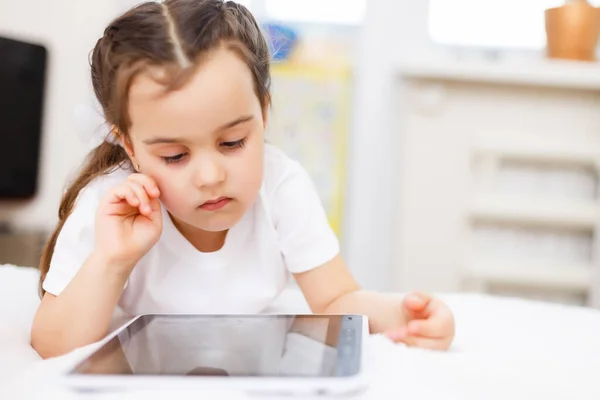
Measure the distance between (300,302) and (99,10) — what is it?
1.60m

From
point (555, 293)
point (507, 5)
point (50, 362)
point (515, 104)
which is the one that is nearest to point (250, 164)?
point (50, 362)

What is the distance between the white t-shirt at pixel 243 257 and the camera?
0.89 meters

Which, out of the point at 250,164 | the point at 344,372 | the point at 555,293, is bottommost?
the point at 555,293

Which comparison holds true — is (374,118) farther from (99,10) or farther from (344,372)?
(344,372)

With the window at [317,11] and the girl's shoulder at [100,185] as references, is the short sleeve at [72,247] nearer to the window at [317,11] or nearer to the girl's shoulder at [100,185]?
the girl's shoulder at [100,185]

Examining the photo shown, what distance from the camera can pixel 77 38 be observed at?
224 cm

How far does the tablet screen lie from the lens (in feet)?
1.56

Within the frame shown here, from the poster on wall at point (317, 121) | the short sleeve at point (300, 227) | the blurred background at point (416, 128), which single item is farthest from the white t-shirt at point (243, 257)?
the poster on wall at point (317, 121)

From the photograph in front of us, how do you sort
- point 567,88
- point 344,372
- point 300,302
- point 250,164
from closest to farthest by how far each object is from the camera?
point 344,372, point 250,164, point 300,302, point 567,88

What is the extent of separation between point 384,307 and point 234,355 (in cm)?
31

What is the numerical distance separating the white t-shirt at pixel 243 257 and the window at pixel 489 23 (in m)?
1.33

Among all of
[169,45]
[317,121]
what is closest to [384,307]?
[169,45]

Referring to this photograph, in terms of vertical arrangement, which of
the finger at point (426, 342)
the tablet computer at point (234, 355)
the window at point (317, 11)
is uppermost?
the window at point (317, 11)

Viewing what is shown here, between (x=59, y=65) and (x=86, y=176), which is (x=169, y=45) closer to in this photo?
(x=86, y=176)
